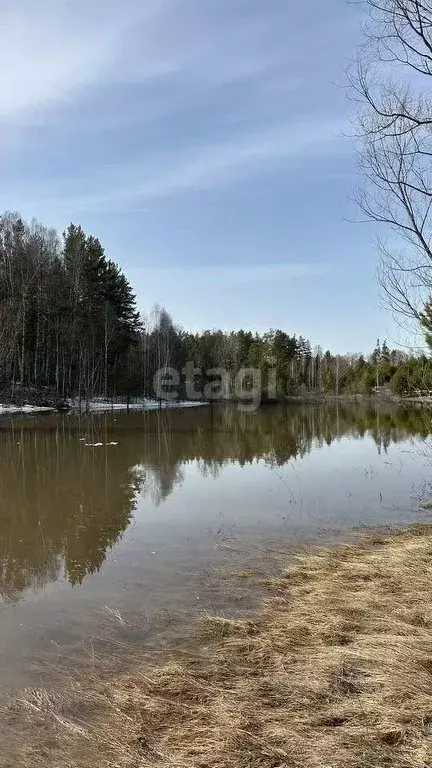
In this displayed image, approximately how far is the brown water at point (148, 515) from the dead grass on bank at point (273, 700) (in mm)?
892

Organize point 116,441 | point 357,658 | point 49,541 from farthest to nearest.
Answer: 1. point 116,441
2. point 49,541
3. point 357,658

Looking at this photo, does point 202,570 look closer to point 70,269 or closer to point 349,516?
point 349,516

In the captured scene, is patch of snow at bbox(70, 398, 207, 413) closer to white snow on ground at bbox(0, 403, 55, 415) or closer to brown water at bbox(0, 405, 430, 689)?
white snow on ground at bbox(0, 403, 55, 415)

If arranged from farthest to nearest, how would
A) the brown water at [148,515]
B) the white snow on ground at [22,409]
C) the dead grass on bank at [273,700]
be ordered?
the white snow on ground at [22,409] → the brown water at [148,515] → the dead grass on bank at [273,700]

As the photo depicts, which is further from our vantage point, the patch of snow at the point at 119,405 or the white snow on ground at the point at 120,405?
the white snow on ground at the point at 120,405

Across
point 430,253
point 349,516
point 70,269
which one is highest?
point 70,269

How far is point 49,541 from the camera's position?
8789 millimetres

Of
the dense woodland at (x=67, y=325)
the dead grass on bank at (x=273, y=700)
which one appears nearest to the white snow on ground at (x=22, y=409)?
the dense woodland at (x=67, y=325)

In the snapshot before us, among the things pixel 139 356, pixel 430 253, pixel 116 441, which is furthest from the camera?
pixel 139 356

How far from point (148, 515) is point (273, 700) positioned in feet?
23.0

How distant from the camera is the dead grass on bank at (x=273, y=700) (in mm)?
2973

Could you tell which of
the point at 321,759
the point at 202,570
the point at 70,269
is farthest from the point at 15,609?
the point at 70,269

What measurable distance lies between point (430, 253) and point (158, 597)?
5192 millimetres

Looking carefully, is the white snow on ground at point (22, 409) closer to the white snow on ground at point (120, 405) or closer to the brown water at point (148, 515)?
the white snow on ground at point (120, 405)
